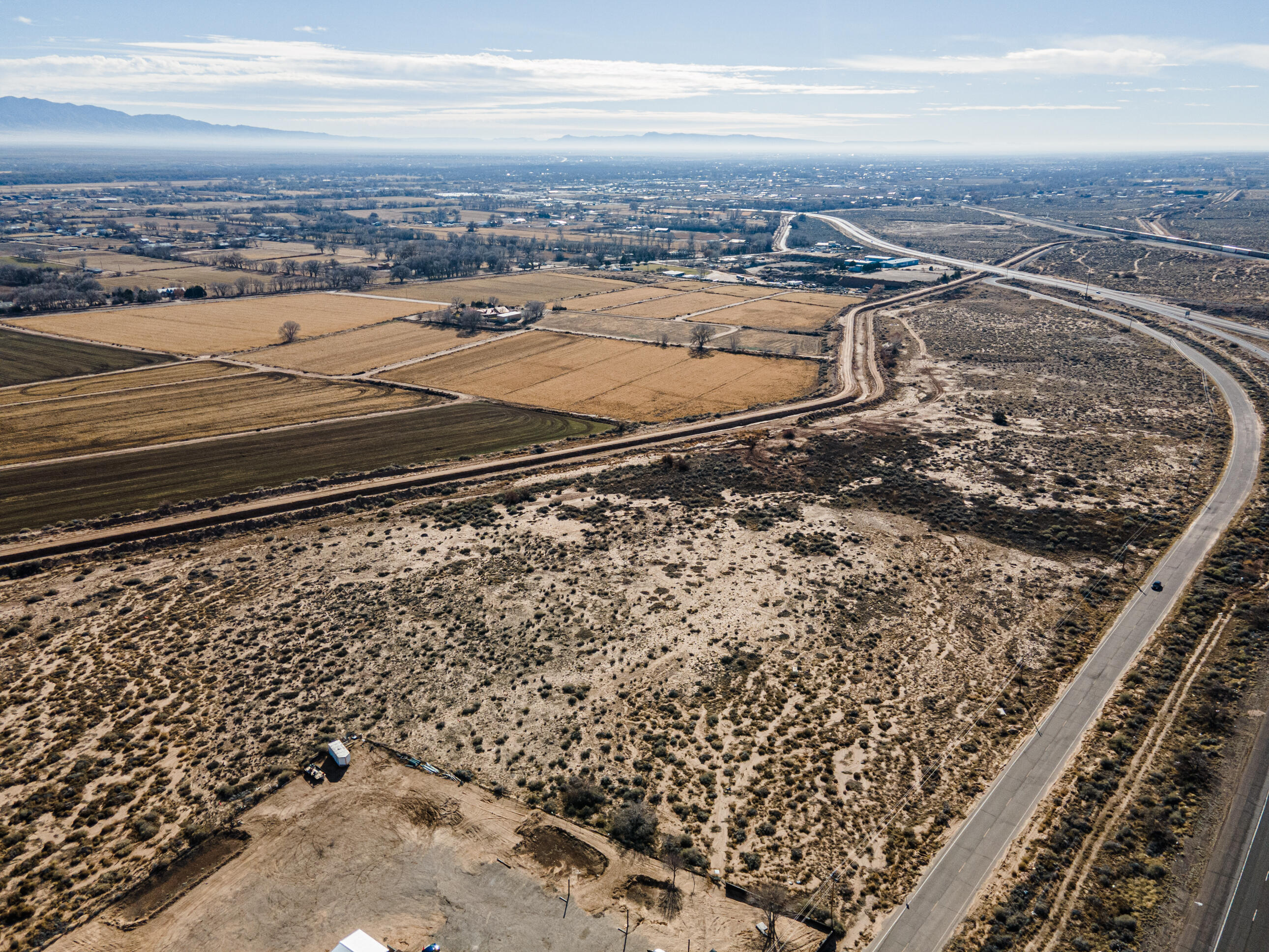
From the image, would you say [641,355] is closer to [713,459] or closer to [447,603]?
[713,459]

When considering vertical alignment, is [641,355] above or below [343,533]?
above

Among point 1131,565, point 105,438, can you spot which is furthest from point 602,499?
point 105,438

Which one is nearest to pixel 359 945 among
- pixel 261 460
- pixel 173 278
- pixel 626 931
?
pixel 626 931

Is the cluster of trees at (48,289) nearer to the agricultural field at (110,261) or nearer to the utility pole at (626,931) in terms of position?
the agricultural field at (110,261)

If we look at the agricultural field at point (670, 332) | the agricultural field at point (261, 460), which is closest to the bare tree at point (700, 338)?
the agricultural field at point (670, 332)

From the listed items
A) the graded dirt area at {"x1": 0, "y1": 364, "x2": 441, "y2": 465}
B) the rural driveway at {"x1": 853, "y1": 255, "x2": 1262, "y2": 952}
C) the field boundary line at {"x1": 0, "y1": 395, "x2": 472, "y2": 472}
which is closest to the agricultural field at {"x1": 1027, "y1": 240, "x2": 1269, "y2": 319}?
the rural driveway at {"x1": 853, "y1": 255, "x2": 1262, "y2": 952}

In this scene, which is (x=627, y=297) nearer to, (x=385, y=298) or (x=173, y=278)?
(x=385, y=298)
